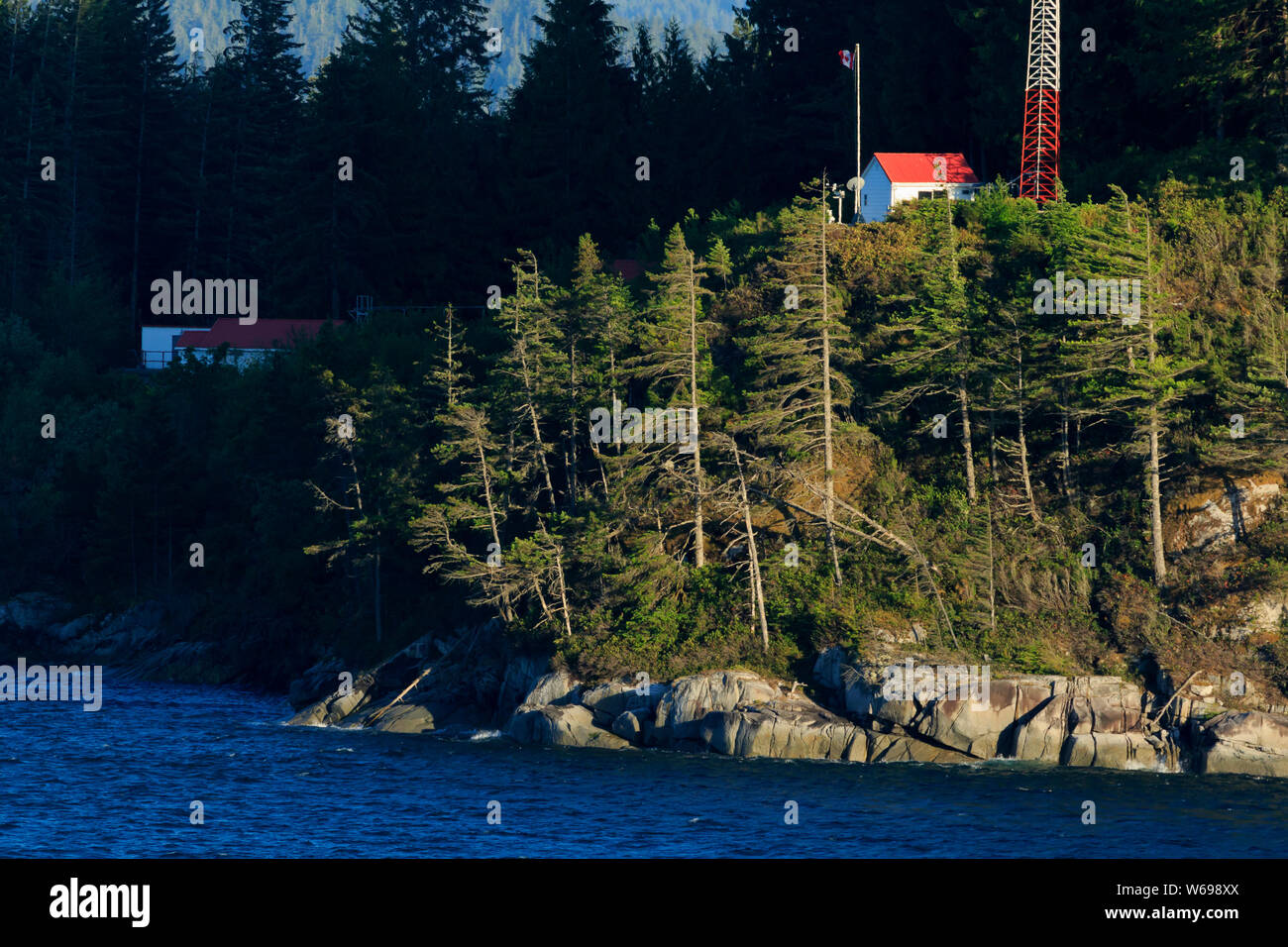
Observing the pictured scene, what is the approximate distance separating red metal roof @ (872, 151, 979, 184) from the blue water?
2959 cm

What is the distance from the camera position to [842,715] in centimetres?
4491

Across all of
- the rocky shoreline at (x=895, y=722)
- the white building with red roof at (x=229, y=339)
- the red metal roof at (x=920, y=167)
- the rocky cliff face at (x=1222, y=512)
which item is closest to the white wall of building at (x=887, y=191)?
the red metal roof at (x=920, y=167)

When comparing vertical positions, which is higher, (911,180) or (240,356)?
(911,180)

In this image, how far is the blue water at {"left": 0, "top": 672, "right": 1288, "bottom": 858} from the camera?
35.0 m

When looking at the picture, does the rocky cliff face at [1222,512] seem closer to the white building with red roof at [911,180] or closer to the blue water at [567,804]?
the blue water at [567,804]

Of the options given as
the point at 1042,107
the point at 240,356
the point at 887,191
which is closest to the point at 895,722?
the point at 887,191

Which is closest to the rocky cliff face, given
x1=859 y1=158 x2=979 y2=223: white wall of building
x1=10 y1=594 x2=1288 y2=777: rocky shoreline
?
x1=10 y1=594 x2=1288 y2=777: rocky shoreline

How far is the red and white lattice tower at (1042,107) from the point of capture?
5931cm

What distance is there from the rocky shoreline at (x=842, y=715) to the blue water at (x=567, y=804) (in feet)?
3.14

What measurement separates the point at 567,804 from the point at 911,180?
34.9m

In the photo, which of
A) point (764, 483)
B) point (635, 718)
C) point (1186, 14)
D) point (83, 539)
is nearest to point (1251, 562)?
point (764, 483)

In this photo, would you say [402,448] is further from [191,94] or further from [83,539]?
[191,94]

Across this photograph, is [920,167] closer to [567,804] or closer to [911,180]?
[911,180]

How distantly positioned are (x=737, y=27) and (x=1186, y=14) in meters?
47.9
